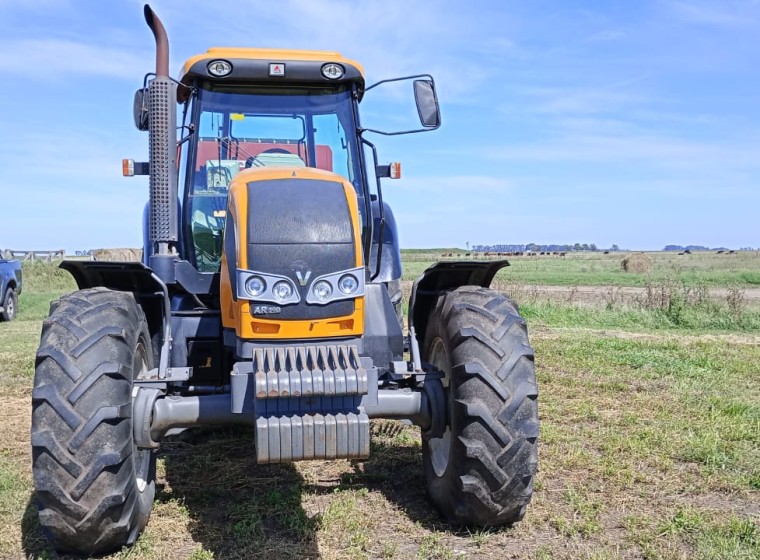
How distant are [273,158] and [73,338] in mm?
2135

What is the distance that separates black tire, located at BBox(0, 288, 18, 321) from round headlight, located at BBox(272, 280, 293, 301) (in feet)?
46.6

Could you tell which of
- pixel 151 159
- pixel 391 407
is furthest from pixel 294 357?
pixel 151 159

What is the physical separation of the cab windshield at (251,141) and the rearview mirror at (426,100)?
25.3 inches

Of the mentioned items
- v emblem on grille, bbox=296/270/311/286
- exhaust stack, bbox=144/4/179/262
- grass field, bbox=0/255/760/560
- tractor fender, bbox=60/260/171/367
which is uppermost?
exhaust stack, bbox=144/4/179/262

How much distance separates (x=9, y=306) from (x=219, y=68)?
43.9 feet

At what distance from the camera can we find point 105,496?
11.1ft

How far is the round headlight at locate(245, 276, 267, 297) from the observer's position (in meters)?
3.61

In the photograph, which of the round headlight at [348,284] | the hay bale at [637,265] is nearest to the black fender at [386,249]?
the round headlight at [348,284]

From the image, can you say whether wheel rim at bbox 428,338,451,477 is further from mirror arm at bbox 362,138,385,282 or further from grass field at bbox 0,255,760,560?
mirror arm at bbox 362,138,385,282

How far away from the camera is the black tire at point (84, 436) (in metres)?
3.34

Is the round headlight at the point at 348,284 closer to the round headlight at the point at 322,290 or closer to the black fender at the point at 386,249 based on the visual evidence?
the round headlight at the point at 322,290

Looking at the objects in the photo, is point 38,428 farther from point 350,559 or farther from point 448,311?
point 448,311

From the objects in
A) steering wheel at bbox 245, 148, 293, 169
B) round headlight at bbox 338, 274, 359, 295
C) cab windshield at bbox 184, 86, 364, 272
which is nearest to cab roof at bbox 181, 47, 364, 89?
cab windshield at bbox 184, 86, 364, 272

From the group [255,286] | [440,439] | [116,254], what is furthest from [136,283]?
[116,254]
